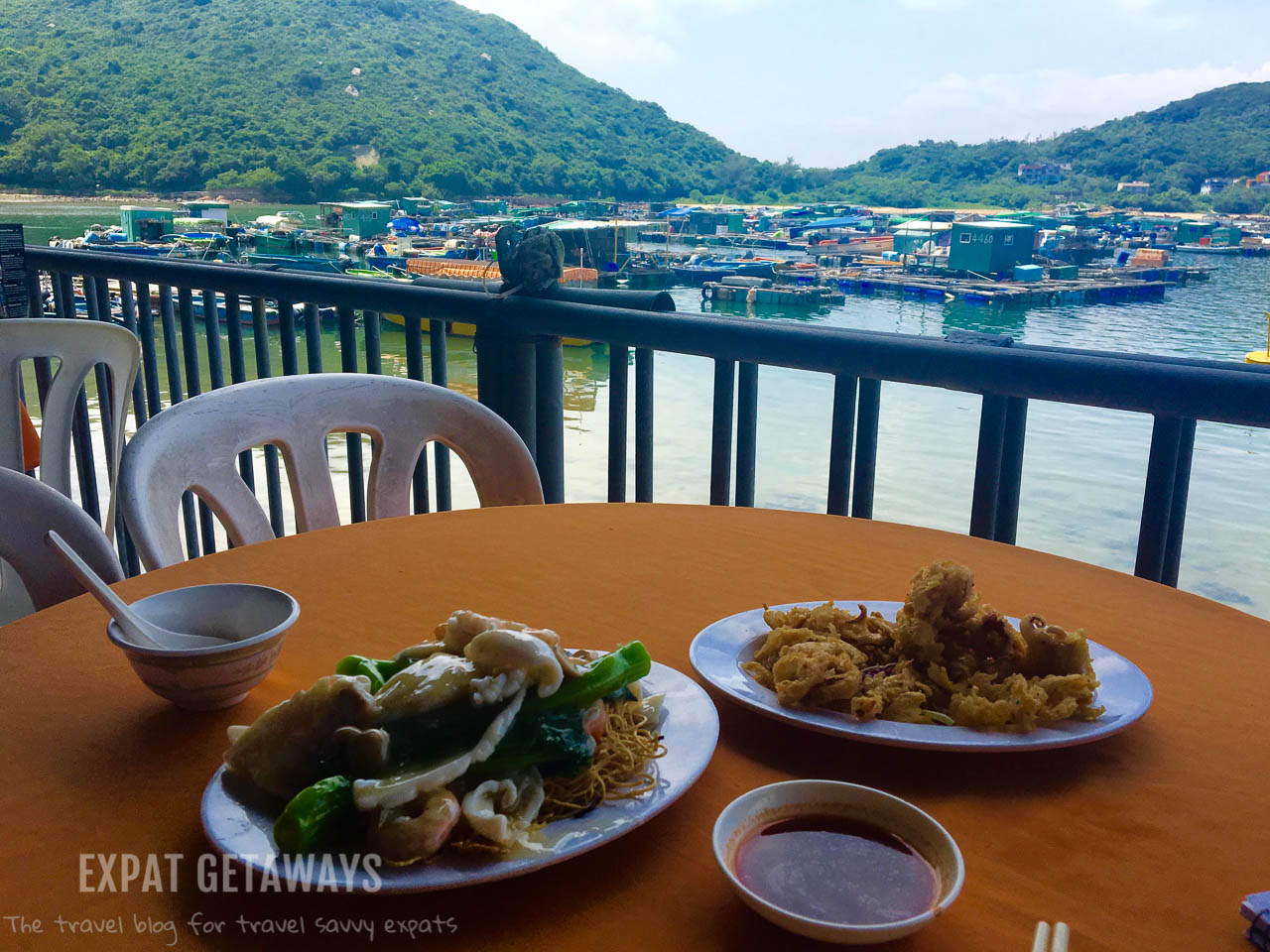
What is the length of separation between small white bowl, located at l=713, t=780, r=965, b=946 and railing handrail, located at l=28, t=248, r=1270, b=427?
3.60ft

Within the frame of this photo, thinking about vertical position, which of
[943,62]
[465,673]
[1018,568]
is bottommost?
[1018,568]

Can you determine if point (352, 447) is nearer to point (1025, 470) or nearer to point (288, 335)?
point (288, 335)

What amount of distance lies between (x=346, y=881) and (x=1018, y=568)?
0.93 meters

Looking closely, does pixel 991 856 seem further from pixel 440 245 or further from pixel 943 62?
pixel 943 62

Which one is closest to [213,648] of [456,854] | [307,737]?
[307,737]

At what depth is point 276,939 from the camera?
531 millimetres

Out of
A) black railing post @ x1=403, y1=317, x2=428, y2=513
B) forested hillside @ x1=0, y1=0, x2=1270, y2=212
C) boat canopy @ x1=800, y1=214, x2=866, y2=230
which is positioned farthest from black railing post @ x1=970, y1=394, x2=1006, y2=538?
boat canopy @ x1=800, y1=214, x2=866, y2=230

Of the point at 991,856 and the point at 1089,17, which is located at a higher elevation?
the point at 1089,17

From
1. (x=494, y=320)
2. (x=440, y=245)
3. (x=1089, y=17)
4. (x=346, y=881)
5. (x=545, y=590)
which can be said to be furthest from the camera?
(x=1089, y=17)

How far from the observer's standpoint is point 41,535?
1.38 metres

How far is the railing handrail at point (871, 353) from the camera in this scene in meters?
1.41

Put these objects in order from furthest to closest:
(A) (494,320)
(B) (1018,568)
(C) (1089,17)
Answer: (C) (1089,17) → (A) (494,320) → (B) (1018,568)

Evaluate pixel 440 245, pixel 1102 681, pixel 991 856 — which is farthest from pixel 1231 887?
pixel 440 245

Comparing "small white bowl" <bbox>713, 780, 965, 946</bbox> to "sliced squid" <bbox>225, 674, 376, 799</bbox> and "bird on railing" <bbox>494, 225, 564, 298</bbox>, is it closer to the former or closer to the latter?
"sliced squid" <bbox>225, 674, 376, 799</bbox>
